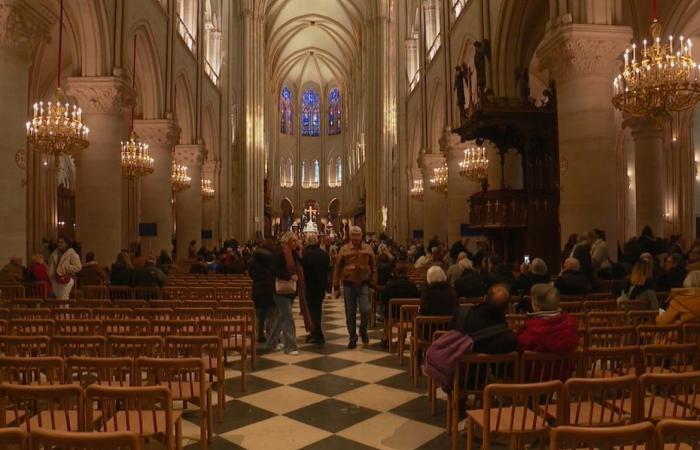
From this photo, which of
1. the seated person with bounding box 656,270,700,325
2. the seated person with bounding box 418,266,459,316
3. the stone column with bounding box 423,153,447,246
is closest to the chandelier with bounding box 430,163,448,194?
the stone column with bounding box 423,153,447,246

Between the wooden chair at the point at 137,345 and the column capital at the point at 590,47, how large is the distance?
918 cm

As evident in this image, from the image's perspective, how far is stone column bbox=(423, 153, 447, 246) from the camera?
25.2m

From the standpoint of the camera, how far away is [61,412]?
3893 mm

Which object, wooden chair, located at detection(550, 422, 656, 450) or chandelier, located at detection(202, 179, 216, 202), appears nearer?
wooden chair, located at detection(550, 422, 656, 450)

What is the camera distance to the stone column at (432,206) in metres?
25.2

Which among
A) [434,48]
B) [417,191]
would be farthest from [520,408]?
[417,191]

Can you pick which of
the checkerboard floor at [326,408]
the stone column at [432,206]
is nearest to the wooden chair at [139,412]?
the checkerboard floor at [326,408]

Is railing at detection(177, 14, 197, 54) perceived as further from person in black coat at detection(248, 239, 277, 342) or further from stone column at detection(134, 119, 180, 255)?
person in black coat at detection(248, 239, 277, 342)

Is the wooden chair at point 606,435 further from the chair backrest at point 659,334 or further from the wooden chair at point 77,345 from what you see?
the wooden chair at point 77,345

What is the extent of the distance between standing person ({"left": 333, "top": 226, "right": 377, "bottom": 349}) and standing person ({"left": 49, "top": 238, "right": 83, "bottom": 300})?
4.63m

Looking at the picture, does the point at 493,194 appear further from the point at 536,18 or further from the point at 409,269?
the point at 536,18

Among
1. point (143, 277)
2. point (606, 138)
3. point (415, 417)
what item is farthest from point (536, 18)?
point (415, 417)

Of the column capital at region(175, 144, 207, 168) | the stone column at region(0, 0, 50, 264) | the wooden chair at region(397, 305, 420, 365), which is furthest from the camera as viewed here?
the column capital at region(175, 144, 207, 168)

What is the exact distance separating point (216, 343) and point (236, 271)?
32.3 feet
